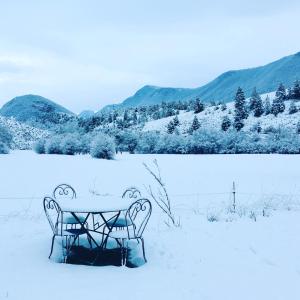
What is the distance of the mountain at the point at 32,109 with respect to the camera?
116 m

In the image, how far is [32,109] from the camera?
12544 centimetres

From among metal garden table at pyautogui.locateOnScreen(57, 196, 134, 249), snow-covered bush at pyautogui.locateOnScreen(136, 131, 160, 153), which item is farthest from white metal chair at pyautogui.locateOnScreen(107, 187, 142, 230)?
snow-covered bush at pyautogui.locateOnScreen(136, 131, 160, 153)

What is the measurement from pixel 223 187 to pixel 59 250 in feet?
35.8

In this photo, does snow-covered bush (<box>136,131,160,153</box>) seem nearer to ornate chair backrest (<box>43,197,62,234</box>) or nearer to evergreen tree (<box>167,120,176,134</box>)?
evergreen tree (<box>167,120,176,134</box>)

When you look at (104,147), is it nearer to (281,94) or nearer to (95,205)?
(95,205)

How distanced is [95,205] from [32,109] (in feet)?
413

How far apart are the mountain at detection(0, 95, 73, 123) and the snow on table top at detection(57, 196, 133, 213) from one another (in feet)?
348

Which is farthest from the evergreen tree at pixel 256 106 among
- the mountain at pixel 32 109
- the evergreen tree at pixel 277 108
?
the mountain at pixel 32 109

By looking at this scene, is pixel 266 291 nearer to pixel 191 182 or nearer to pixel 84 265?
pixel 84 265

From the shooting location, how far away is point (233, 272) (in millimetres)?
5188

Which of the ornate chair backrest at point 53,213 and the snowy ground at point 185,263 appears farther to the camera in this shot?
the ornate chair backrest at point 53,213

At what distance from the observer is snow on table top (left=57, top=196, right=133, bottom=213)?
532cm

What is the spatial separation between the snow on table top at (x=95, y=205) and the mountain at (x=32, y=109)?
106m

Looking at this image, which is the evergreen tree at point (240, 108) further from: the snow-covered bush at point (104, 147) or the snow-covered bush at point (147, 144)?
the snow-covered bush at point (104, 147)
